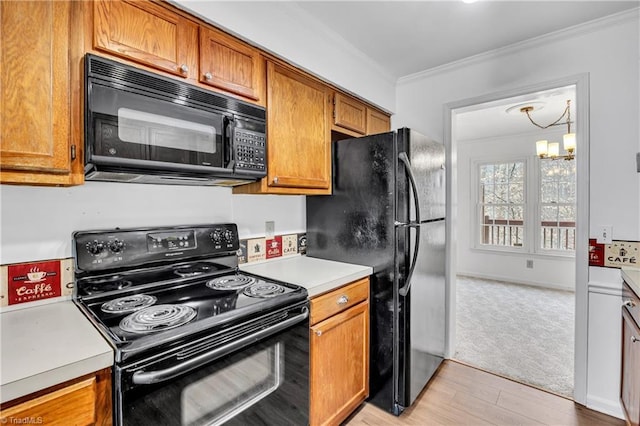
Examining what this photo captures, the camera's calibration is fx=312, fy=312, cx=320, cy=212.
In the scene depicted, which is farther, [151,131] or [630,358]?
[630,358]

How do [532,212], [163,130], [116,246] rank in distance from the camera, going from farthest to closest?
[532,212], [116,246], [163,130]

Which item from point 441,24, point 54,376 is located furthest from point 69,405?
point 441,24

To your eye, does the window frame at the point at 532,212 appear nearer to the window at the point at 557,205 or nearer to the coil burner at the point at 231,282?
the window at the point at 557,205

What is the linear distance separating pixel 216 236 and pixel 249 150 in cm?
54

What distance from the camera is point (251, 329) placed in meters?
1.22

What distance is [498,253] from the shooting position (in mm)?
5238

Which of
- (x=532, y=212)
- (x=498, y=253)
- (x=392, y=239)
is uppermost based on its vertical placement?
(x=532, y=212)

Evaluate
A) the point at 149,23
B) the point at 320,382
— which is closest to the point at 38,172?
the point at 149,23

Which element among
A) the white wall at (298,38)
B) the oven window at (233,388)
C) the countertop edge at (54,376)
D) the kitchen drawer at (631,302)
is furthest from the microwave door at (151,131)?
the kitchen drawer at (631,302)

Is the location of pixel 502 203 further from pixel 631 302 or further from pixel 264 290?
pixel 264 290

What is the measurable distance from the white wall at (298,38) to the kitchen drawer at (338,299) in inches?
51.6

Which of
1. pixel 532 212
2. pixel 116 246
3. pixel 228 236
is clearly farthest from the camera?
pixel 532 212

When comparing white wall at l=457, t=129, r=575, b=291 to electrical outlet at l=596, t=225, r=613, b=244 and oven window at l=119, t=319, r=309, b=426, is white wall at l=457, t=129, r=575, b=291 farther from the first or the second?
oven window at l=119, t=319, r=309, b=426

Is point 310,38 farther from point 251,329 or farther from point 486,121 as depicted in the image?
point 486,121
